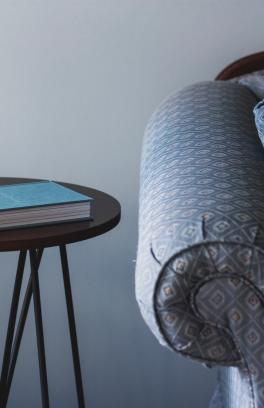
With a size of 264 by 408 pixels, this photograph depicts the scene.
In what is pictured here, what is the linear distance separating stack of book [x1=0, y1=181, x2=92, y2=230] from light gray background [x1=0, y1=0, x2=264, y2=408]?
421mm

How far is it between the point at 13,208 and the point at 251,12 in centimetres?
78

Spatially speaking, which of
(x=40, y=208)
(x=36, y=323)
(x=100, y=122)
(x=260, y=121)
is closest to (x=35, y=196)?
(x=40, y=208)

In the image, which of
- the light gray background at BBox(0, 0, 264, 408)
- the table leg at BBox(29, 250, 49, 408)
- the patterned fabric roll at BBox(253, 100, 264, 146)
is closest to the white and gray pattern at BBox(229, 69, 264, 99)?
the light gray background at BBox(0, 0, 264, 408)

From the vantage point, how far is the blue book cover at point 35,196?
104 cm

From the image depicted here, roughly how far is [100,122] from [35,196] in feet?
1.55

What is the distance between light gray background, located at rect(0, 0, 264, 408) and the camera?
1.48 meters

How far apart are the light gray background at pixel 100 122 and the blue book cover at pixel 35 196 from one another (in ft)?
1.15

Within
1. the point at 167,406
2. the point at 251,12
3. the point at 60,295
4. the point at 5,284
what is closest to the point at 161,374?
the point at 167,406

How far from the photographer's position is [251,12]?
1.51m

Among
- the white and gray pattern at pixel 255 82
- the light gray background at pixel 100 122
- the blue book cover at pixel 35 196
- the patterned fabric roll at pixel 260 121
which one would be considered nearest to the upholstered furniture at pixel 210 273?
the patterned fabric roll at pixel 260 121

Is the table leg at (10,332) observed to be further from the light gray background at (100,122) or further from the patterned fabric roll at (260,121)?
the patterned fabric roll at (260,121)

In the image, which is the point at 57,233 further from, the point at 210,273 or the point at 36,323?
the point at 210,273

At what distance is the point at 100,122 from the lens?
1.52 meters

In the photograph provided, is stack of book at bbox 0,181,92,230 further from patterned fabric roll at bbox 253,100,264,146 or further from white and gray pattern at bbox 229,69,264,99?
white and gray pattern at bbox 229,69,264,99
